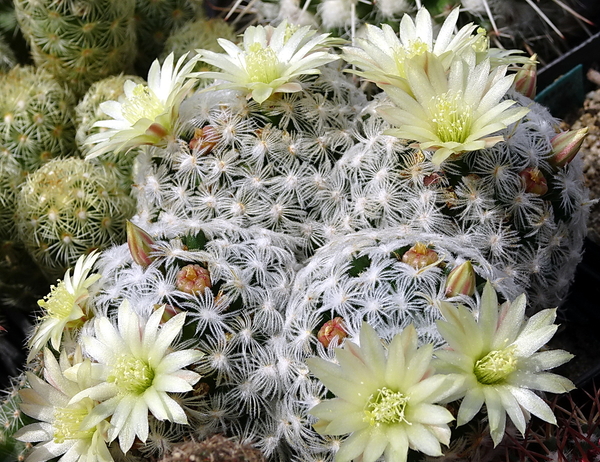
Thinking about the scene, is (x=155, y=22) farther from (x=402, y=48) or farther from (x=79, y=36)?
(x=402, y=48)

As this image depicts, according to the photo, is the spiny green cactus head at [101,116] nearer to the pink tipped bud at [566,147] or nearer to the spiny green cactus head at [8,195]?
the spiny green cactus head at [8,195]

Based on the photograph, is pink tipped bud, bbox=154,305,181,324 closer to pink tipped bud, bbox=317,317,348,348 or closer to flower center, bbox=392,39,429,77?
pink tipped bud, bbox=317,317,348,348

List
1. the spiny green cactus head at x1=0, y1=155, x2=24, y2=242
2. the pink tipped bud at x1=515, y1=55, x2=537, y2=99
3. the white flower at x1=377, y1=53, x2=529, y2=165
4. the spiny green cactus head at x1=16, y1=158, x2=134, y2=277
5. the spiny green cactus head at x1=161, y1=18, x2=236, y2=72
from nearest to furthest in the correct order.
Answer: the white flower at x1=377, y1=53, x2=529, y2=165
the pink tipped bud at x1=515, y1=55, x2=537, y2=99
the spiny green cactus head at x1=16, y1=158, x2=134, y2=277
the spiny green cactus head at x1=0, y1=155, x2=24, y2=242
the spiny green cactus head at x1=161, y1=18, x2=236, y2=72

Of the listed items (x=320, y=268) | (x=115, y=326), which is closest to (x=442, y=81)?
(x=320, y=268)

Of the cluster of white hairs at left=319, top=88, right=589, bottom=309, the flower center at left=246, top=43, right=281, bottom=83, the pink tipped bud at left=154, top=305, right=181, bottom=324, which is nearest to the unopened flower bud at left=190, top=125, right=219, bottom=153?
the flower center at left=246, top=43, right=281, bottom=83

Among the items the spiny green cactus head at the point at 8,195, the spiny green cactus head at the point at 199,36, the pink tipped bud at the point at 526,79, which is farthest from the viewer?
the spiny green cactus head at the point at 199,36

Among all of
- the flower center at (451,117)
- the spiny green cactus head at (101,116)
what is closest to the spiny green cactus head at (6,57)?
the spiny green cactus head at (101,116)

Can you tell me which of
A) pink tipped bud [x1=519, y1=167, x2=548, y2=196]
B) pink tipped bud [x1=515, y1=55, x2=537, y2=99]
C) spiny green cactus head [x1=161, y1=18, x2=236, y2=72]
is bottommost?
spiny green cactus head [x1=161, y1=18, x2=236, y2=72]

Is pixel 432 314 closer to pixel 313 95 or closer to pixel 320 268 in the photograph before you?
pixel 320 268

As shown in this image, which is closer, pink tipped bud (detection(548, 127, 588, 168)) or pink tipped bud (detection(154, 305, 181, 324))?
pink tipped bud (detection(154, 305, 181, 324))
